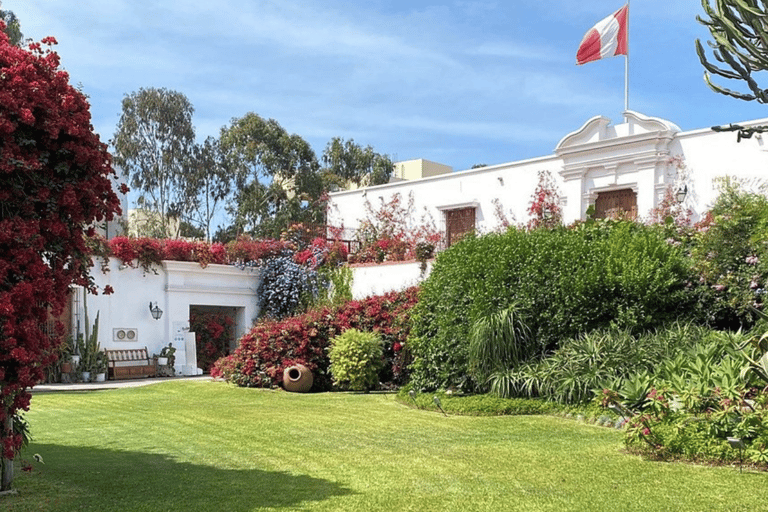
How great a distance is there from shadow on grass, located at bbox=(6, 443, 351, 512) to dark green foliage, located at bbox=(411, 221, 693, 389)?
6.35 m

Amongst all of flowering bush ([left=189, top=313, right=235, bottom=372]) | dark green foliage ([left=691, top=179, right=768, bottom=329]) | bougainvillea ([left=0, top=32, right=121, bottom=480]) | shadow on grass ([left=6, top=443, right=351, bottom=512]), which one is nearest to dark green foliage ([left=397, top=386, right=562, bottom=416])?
dark green foliage ([left=691, top=179, right=768, bottom=329])

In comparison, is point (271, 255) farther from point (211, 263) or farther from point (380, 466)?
point (380, 466)

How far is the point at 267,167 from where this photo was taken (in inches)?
1469

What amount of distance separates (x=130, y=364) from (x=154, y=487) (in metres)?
14.4

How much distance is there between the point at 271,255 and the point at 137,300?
4.35m

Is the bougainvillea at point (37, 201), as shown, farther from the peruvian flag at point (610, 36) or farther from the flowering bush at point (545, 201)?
the peruvian flag at point (610, 36)

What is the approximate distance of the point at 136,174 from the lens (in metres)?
37.2

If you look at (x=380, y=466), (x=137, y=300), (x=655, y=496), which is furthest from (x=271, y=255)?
(x=655, y=496)

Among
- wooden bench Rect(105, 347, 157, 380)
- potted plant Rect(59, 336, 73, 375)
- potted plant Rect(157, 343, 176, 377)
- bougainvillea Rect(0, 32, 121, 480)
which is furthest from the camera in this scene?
potted plant Rect(157, 343, 176, 377)

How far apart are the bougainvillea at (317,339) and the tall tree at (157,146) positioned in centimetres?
2235

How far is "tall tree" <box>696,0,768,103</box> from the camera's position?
5.88 meters

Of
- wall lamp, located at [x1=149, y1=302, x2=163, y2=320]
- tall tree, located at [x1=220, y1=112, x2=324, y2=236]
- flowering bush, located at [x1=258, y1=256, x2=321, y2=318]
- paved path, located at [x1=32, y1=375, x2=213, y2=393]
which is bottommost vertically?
paved path, located at [x1=32, y1=375, x2=213, y2=393]

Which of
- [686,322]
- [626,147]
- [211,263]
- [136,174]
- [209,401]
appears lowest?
[209,401]

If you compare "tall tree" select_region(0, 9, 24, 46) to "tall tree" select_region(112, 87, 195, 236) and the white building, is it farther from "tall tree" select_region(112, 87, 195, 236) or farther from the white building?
the white building
